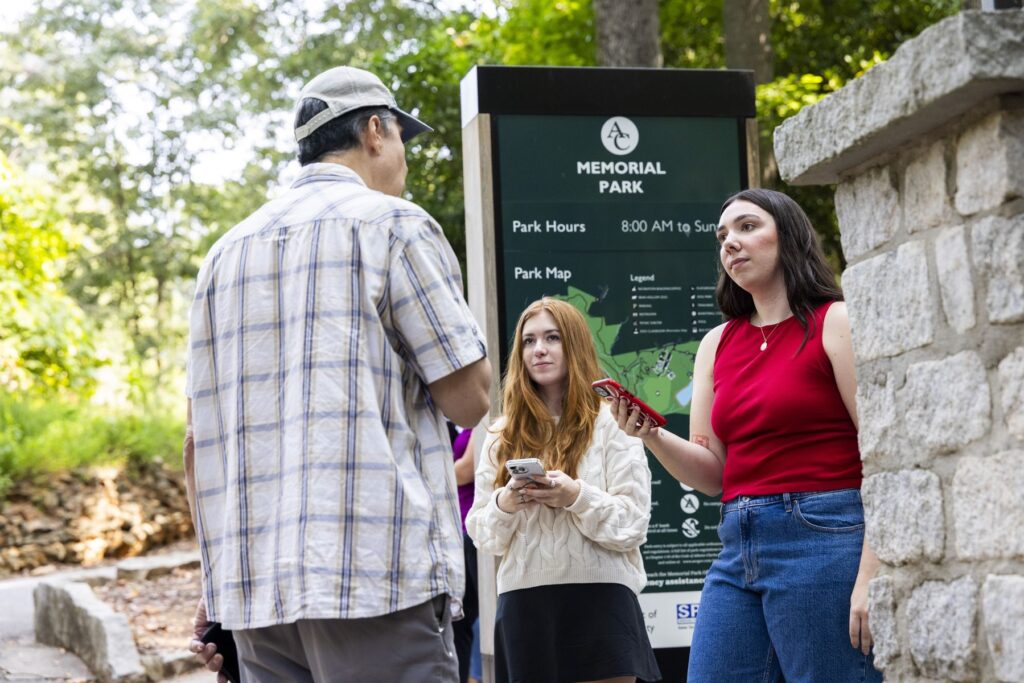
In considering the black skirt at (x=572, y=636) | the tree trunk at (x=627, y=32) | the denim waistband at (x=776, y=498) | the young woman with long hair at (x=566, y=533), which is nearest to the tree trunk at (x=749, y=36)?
the tree trunk at (x=627, y=32)

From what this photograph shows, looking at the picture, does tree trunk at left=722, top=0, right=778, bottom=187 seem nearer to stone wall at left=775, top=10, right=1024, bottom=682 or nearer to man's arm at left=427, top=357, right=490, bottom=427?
stone wall at left=775, top=10, right=1024, bottom=682

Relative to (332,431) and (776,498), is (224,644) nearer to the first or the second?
(332,431)

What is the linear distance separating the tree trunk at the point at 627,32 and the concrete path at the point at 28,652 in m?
6.15

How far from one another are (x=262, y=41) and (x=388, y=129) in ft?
65.1

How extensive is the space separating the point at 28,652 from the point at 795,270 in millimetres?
7468

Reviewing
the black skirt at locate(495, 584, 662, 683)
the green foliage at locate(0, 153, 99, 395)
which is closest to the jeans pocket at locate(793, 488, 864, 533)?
the black skirt at locate(495, 584, 662, 683)

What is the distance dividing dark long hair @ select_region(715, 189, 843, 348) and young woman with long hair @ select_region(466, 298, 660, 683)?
0.95 meters

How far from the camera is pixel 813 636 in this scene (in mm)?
2986

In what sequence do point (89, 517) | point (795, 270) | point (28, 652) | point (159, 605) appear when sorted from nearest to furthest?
point (795, 270), point (28, 652), point (159, 605), point (89, 517)

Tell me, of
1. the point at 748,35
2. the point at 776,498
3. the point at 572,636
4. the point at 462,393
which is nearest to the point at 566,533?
the point at 572,636

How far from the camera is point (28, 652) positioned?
8969 millimetres

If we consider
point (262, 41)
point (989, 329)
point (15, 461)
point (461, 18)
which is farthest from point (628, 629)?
point (262, 41)

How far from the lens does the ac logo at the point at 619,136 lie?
5.65m

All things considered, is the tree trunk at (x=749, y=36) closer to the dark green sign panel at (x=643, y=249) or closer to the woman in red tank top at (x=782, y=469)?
the dark green sign panel at (x=643, y=249)
